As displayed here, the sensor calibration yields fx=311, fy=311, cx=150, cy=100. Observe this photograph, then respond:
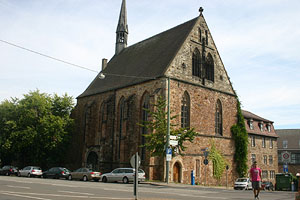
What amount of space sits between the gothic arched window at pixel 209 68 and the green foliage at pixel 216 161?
6657 millimetres

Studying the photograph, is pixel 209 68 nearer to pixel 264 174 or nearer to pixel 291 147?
pixel 264 174

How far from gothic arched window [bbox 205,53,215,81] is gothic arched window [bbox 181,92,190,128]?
13.5 feet

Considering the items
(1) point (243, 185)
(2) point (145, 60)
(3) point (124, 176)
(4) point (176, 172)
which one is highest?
(2) point (145, 60)

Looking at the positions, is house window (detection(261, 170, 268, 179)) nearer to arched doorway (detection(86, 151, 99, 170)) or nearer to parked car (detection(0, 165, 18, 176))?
arched doorway (detection(86, 151, 99, 170))

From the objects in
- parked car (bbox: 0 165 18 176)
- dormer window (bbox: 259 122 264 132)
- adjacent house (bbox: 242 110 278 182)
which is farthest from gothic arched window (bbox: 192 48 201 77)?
parked car (bbox: 0 165 18 176)

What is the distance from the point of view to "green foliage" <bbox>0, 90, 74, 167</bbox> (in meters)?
33.8

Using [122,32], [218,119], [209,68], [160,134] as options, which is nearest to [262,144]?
[218,119]

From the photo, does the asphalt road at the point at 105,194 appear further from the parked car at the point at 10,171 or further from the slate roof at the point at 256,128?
the slate roof at the point at 256,128

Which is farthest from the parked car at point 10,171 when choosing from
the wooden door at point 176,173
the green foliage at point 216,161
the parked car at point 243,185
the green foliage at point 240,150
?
the green foliage at point 240,150

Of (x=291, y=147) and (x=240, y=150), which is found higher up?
(x=291, y=147)

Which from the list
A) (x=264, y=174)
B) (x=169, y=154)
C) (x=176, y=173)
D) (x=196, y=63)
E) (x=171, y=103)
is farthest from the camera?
(x=264, y=174)

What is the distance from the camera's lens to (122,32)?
146ft

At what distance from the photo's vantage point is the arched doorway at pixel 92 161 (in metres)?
34.0

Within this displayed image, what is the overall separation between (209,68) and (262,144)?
16.0m
